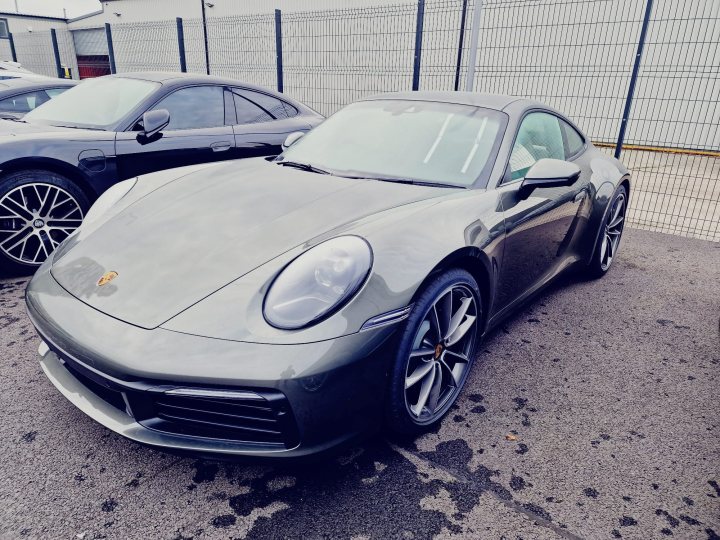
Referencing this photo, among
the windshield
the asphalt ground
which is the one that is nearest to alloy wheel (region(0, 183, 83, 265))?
the windshield

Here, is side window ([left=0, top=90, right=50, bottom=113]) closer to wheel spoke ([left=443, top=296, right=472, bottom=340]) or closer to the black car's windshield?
the black car's windshield

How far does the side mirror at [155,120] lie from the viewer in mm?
3588

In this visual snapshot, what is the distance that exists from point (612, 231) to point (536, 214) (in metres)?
1.70

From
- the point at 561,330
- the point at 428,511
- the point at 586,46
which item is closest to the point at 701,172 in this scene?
the point at 586,46

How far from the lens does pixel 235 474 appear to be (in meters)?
1.83

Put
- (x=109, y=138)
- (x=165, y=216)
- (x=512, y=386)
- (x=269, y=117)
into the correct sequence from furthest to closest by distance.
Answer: (x=269, y=117) → (x=109, y=138) → (x=512, y=386) → (x=165, y=216)

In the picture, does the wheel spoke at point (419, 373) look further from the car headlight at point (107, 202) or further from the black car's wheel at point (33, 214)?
the black car's wheel at point (33, 214)

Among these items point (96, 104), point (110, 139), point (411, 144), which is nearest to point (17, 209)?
point (110, 139)

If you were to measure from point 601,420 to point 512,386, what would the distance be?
0.40 meters

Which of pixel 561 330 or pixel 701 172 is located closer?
pixel 561 330

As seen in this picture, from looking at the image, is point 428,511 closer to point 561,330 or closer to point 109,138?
point 561,330

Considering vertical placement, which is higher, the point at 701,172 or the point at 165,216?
the point at 165,216

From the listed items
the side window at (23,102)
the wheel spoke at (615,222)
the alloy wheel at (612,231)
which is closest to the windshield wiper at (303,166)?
the alloy wheel at (612,231)

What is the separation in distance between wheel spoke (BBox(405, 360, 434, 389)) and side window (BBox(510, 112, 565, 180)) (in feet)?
3.47
